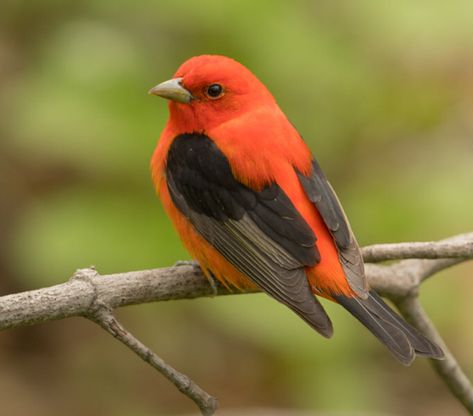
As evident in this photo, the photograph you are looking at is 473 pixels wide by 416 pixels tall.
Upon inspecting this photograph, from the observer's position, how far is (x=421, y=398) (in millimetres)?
6898

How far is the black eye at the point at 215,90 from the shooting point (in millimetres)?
4758

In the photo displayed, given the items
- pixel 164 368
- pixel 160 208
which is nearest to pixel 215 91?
pixel 160 208

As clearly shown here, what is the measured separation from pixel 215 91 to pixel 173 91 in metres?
0.21

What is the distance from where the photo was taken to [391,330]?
3.93 m

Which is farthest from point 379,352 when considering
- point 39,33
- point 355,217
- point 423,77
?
point 39,33

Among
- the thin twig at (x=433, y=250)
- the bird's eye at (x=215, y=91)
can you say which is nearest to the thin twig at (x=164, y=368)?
the thin twig at (x=433, y=250)

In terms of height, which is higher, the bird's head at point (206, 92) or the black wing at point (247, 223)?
the bird's head at point (206, 92)

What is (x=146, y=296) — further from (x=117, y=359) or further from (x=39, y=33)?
(x=39, y=33)

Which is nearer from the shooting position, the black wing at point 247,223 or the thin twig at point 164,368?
the thin twig at point 164,368

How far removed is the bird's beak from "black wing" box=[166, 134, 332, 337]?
17cm

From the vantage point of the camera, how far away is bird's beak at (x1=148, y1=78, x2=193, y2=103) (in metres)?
4.64

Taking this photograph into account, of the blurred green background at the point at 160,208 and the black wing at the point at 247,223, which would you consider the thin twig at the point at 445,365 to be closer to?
the black wing at the point at 247,223

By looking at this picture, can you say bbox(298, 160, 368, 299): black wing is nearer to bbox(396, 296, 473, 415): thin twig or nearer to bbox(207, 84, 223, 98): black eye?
bbox(396, 296, 473, 415): thin twig

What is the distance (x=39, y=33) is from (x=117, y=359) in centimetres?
225
